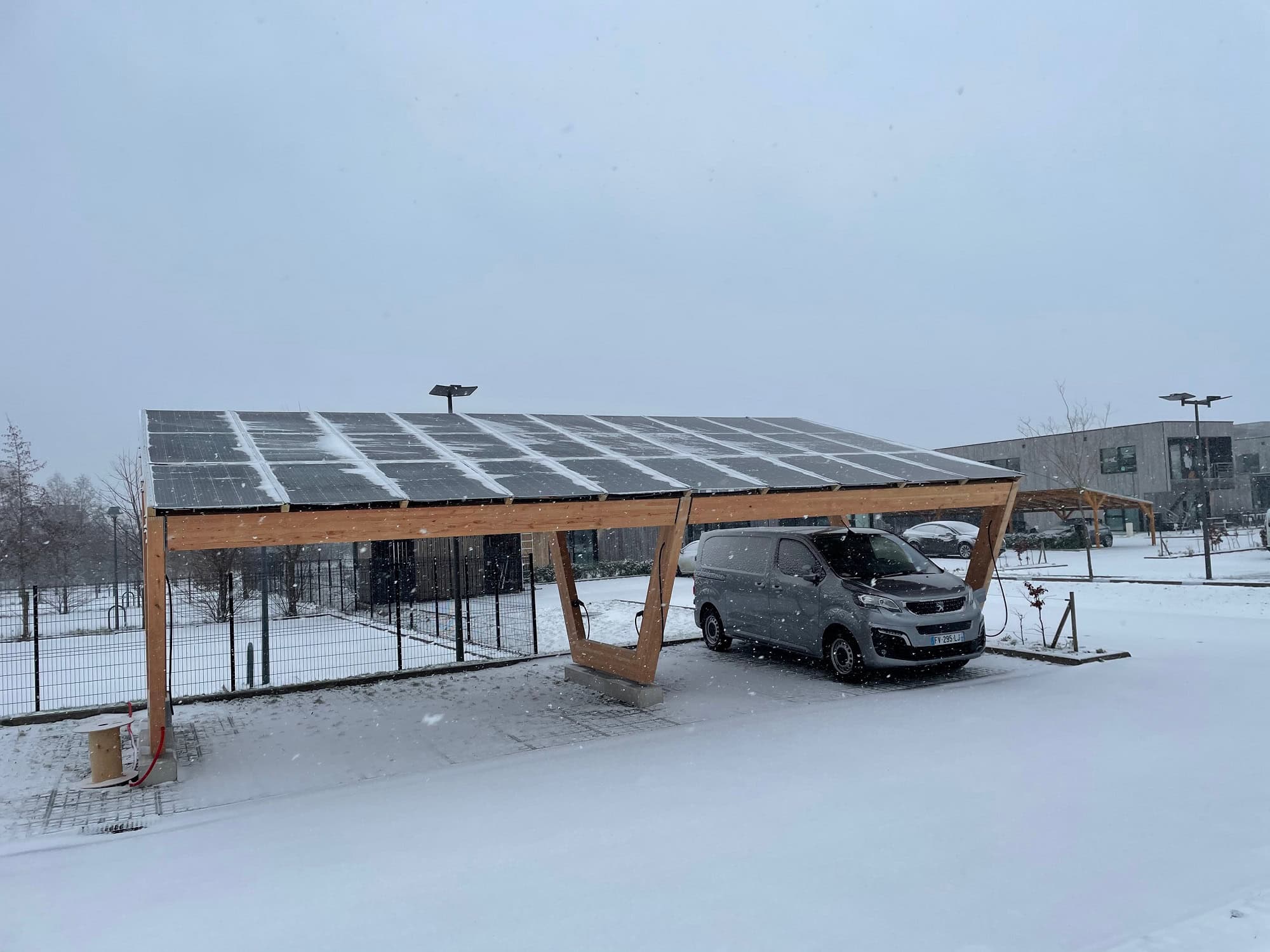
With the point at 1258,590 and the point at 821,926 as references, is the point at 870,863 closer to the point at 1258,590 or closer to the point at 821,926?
the point at 821,926

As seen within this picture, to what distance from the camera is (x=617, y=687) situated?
9484 mm

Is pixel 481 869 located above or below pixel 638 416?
below

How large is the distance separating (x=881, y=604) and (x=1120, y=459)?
3629 cm

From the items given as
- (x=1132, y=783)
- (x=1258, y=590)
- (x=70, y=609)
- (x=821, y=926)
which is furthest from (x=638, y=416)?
(x=70, y=609)

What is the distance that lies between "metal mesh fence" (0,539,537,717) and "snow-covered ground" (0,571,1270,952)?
70.4 inches

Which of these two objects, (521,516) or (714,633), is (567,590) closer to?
(714,633)

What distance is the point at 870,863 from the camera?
468 centimetres

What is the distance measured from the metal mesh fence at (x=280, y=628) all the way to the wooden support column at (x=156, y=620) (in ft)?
0.62

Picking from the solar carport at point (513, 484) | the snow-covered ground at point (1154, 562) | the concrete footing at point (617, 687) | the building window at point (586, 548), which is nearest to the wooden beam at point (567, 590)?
the solar carport at point (513, 484)

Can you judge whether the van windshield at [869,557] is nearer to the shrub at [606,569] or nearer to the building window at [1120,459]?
the shrub at [606,569]

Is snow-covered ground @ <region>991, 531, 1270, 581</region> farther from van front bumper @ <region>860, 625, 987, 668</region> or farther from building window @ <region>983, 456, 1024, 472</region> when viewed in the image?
van front bumper @ <region>860, 625, 987, 668</region>

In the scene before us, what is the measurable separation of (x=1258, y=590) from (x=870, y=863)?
47.5 ft

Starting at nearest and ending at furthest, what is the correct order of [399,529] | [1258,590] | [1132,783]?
[1132,783] < [399,529] < [1258,590]

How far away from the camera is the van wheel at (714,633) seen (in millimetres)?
12453
